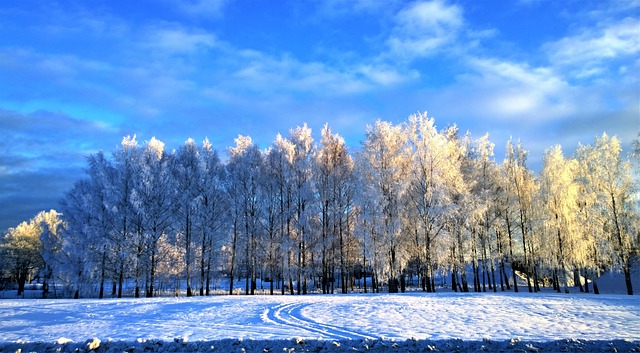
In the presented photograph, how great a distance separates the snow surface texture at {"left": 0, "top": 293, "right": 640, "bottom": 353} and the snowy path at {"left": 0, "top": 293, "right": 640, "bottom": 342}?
4 cm

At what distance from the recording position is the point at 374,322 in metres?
14.3

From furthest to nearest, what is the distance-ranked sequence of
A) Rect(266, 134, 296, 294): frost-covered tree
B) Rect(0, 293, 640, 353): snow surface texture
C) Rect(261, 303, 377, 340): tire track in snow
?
Rect(266, 134, 296, 294): frost-covered tree < Rect(261, 303, 377, 340): tire track in snow < Rect(0, 293, 640, 353): snow surface texture

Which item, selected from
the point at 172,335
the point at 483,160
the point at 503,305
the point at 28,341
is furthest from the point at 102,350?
the point at 483,160

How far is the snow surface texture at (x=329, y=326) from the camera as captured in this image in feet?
34.3

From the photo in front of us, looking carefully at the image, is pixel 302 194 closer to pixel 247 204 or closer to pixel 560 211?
pixel 247 204

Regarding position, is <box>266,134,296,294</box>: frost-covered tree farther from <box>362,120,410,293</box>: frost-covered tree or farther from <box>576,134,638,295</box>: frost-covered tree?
<box>576,134,638,295</box>: frost-covered tree

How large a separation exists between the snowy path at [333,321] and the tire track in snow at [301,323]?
1.2 inches

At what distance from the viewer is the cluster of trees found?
30.2m

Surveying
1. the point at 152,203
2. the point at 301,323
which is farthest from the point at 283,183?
the point at 301,323

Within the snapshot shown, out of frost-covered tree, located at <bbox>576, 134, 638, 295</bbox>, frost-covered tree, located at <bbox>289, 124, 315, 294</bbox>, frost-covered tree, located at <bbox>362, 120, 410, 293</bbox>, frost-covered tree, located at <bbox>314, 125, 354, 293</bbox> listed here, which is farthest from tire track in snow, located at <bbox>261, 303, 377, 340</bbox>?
frost-covered tree, located at <bbox>576, 134, 638, 295</bbox>

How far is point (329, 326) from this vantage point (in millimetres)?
13453

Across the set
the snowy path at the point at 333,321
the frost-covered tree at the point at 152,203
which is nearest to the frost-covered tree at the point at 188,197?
the frost-covered tree at the point at 152,203

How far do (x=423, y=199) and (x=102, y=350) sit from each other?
23971mm

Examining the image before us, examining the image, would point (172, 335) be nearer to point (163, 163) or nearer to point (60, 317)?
point (60, 317)
